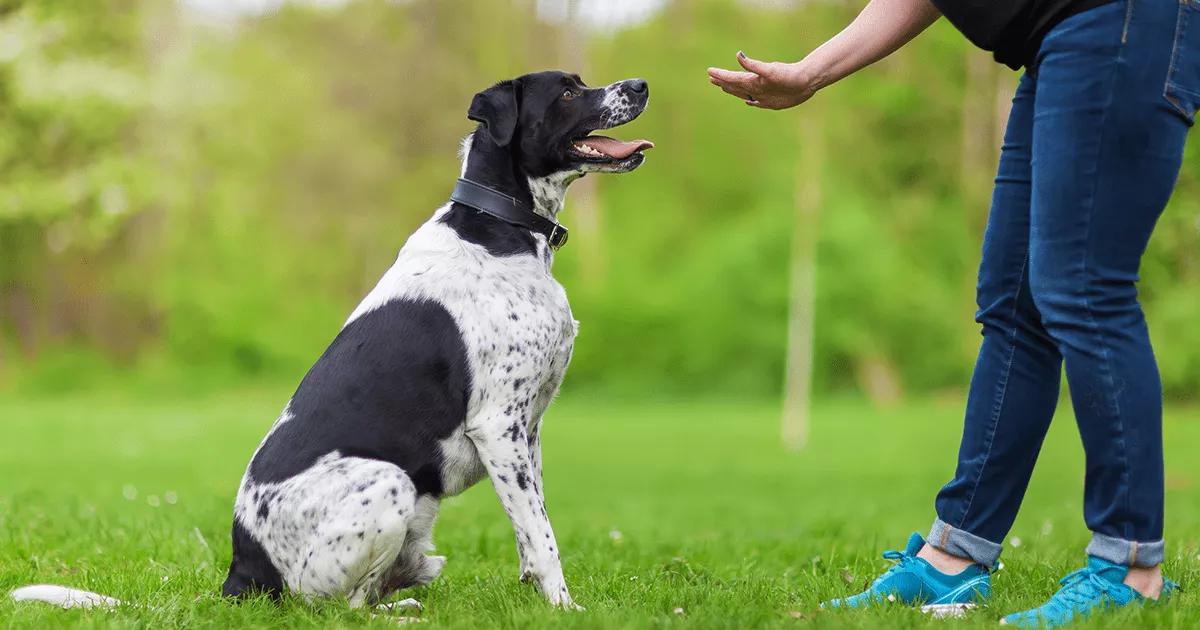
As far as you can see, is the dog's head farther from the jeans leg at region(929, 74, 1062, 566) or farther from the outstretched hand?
the jeans leg at region(929, 74, 1062, 566)

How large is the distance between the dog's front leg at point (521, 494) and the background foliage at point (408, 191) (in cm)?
1634

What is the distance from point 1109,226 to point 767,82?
3.22ft

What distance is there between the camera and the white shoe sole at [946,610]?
2.88 metres

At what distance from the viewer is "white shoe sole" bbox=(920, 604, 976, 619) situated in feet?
9.46

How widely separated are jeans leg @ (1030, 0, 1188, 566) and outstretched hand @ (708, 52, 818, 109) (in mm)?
642

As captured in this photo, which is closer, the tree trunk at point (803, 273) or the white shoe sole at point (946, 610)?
the white shoe sole at point (946, 610)

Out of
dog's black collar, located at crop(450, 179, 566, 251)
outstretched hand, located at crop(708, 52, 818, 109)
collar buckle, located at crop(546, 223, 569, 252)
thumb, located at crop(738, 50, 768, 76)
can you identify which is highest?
thumb, located at crop(738, 50, 768, 76)

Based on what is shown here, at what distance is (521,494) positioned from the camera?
339 cm

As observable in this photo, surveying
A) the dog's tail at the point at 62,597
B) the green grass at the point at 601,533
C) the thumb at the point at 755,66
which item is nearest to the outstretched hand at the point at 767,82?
the thumb at the point at 755,66

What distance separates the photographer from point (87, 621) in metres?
2.86

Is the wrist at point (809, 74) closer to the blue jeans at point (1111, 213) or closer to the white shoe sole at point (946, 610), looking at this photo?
the blue jeans at point (1111, 213)

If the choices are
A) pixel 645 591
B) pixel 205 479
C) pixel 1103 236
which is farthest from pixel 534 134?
pixel 205 479

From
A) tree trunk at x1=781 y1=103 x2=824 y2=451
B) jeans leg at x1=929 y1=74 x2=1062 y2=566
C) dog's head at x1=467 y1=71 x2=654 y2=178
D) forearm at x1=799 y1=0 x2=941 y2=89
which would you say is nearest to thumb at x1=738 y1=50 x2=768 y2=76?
forearm at x1=799 y1=0 x2=941 y2=89

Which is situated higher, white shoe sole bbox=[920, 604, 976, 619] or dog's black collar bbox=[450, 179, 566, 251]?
dog's black collar bbox=[450, 179, 566, 251]
